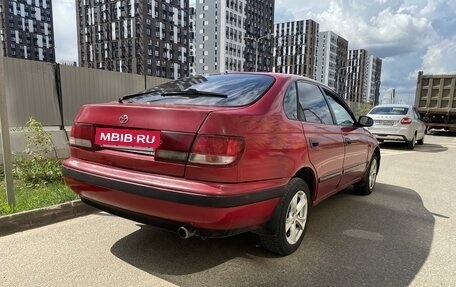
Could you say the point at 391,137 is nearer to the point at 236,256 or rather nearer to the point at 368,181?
the point at 368,181

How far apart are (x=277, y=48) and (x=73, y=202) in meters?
130

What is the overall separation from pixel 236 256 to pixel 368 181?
10.1ft

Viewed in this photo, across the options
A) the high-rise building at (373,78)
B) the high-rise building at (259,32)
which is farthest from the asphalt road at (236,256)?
the high-rise building at (373,78)

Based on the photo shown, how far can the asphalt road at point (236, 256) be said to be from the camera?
2818 mm

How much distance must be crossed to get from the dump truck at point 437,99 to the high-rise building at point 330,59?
353 feet

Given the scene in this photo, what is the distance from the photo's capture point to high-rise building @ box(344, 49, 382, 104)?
14525 centimetres

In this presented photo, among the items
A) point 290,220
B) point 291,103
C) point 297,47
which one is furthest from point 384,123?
point 297,47

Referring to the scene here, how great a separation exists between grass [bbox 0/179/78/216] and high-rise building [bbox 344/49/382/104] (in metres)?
145

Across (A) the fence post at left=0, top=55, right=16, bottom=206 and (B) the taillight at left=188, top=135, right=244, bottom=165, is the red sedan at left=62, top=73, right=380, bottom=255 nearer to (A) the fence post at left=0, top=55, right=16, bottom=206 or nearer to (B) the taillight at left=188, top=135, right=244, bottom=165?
(B) the taillight at left=188, top=135, right=244, bottom=165

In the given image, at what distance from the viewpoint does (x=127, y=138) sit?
2801mm

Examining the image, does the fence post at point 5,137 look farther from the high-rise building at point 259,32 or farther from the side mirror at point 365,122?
the high-rise building at point 259,32

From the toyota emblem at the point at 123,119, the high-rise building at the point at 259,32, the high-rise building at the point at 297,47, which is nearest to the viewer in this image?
the toyota emblem at the point at 123,119

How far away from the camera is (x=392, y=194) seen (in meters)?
5.69

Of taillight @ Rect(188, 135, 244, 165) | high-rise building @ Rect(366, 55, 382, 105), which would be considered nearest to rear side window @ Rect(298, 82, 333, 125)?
taillight @ Rect(188, 135, 244, 165)
